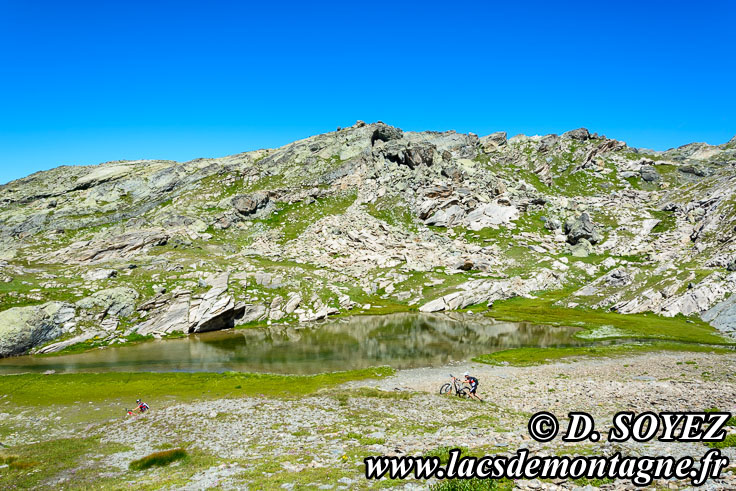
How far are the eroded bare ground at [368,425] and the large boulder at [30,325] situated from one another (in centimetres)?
3904

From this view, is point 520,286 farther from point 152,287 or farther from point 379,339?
point 152,287

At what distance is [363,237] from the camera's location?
15138 cm

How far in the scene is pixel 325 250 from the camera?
146 metres

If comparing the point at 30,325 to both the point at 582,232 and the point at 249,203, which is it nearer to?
the point at 249,203

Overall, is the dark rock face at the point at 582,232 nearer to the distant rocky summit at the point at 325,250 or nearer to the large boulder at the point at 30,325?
the distant rocky summit at the point at 325,250

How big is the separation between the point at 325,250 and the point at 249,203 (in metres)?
55.9

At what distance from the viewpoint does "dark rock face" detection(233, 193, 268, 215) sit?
573 feet

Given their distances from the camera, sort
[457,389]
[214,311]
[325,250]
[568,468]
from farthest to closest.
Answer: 1. [325,250]
2. [214,311]
3. [457,389]
4. [568,468]

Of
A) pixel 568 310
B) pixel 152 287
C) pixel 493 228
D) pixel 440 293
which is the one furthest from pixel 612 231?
pixel 152 287

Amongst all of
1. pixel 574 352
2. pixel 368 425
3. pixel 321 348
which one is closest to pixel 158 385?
pixel 321 348

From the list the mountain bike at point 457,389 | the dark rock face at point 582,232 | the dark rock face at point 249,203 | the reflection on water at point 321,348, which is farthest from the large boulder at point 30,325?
the dark rock face at point 582,232

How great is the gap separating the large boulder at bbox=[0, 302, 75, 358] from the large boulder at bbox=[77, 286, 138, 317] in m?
4.04

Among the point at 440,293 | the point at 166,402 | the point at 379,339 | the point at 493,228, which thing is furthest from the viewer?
the point at 493,228

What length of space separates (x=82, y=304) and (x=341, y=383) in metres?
68.5
